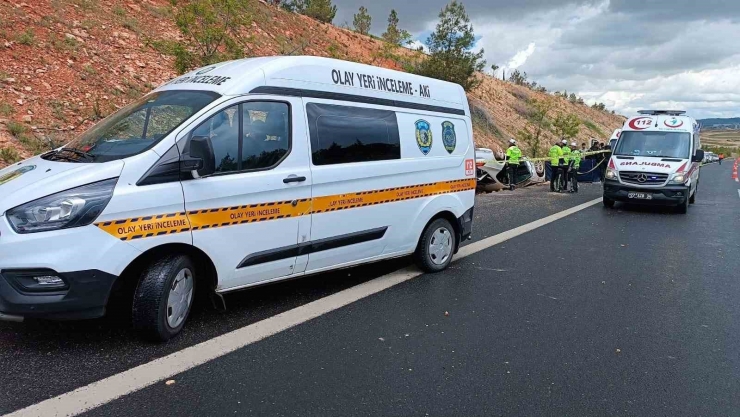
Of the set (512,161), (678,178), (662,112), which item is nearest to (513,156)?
(512,161)

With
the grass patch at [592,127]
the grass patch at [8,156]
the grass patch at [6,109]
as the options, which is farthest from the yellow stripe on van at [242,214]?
the grass patch at [592,127]

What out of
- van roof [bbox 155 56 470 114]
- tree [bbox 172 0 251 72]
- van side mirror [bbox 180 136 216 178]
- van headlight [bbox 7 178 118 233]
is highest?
tree [bbox 172 0 251 72]

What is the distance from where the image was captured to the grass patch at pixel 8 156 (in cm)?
893

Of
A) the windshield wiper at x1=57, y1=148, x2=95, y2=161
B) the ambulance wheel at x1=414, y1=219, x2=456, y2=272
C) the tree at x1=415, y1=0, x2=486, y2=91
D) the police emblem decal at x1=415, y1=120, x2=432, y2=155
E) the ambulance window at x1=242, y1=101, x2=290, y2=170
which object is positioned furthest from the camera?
the tree at x1=415, y1=0, x2=486, y2=91

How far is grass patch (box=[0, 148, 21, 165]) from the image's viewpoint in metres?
8.93

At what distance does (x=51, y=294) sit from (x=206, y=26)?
8.55 m

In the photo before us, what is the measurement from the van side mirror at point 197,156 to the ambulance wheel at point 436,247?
290 cm

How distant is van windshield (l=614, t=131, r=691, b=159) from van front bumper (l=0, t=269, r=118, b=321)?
1259 centimetres

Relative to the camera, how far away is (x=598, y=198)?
1511 cm

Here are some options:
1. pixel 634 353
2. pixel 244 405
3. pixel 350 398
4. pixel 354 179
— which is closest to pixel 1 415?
pixel 244 405

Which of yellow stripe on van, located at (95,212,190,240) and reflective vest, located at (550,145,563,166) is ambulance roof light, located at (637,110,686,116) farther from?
yellow stripe on van, located at (95,212,190,240)

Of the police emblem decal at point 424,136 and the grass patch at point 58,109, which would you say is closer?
the police emblem decal at point 424,136

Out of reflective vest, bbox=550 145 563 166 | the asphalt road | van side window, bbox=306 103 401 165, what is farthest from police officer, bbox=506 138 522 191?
van side window, bbox=306 103 401 165

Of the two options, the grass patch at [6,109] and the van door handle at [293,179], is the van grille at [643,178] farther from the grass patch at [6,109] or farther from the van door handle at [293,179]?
the grass patch at [6,109]
